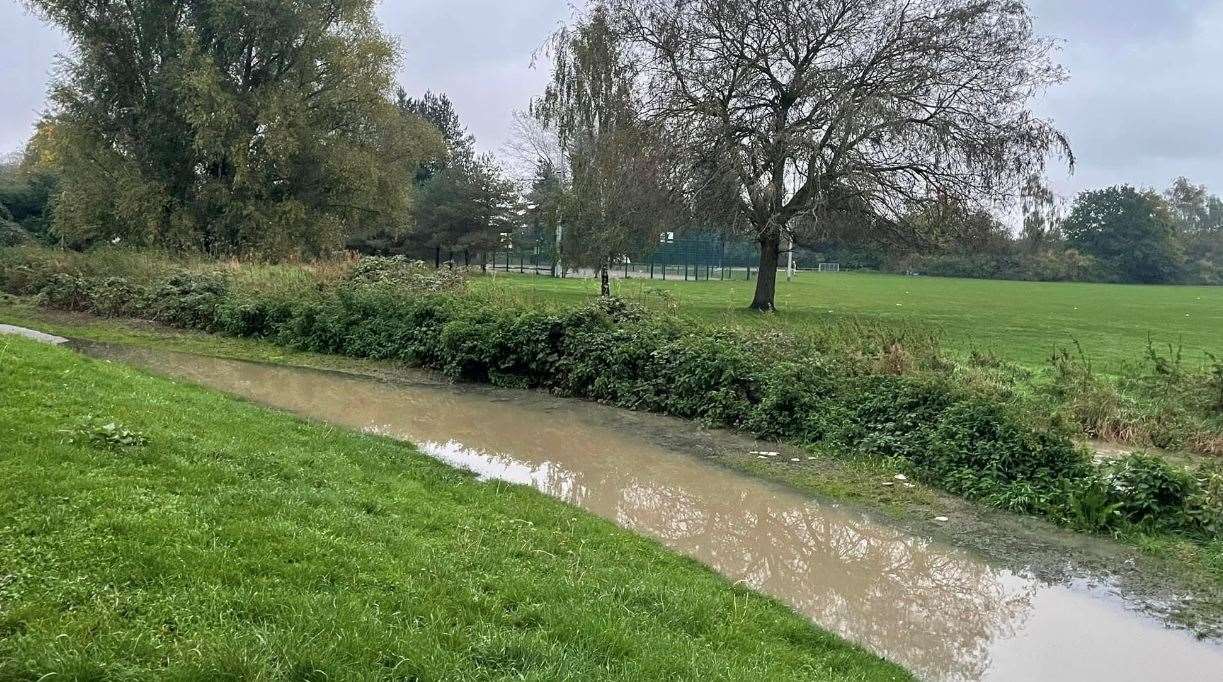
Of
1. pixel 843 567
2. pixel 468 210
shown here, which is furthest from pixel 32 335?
pixel 468 210

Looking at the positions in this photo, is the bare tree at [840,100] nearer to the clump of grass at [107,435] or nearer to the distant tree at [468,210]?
the clump of grass at [107,435]

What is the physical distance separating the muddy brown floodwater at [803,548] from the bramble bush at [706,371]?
79cm

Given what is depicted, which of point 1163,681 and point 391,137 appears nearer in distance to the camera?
point 1163,681

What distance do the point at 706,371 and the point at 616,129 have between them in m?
14.8

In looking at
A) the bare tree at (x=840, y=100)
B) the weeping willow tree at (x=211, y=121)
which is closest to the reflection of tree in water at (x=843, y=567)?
the bare tree at (x=840, y=100)

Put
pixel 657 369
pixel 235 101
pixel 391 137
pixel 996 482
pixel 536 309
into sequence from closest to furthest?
pixel 996 482
pixel 657 369
pixel 536 309
pixel 235 101
pixel 391 137

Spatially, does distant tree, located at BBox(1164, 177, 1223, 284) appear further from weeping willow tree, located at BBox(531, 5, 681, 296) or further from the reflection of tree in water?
the reflection of tree in water

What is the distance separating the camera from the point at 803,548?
Answer: 277 inches

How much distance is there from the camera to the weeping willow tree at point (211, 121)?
85.7 feet

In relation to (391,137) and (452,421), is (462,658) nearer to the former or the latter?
(452,421)

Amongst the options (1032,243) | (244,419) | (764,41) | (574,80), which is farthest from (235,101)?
(1032,243)

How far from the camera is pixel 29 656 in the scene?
2826 mm

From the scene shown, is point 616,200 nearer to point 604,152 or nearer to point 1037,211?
point 604,152

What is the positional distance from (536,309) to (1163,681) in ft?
36.5
